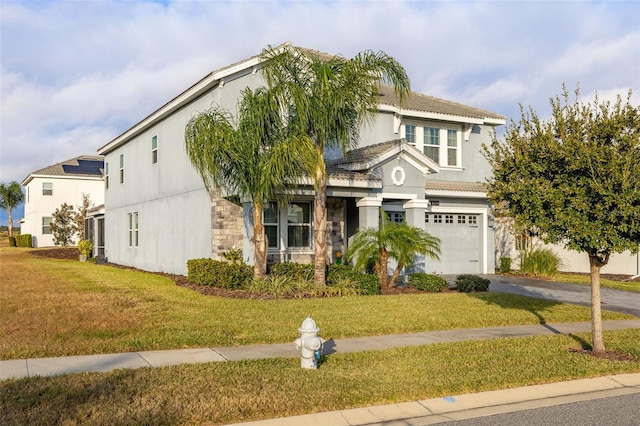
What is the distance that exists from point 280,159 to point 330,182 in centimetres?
256

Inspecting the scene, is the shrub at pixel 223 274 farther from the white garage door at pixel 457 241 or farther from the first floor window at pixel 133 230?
the first floor window at pixel 133 230

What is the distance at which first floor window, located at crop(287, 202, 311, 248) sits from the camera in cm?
1888

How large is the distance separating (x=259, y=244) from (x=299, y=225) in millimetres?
2959

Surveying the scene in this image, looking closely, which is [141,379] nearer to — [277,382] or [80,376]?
[80,376]

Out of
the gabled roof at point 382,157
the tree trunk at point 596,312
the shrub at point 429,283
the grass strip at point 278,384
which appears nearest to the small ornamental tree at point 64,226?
the gabled roof at point 382,157

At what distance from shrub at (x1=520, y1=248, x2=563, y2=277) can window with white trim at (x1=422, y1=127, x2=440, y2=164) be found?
5.06m

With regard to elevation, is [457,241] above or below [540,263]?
above

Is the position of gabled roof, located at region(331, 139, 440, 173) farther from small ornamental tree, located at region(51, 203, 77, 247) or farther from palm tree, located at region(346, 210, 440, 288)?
small ornamental tree, located at region(51, 203, 77, 247)

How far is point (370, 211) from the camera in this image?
713 inches

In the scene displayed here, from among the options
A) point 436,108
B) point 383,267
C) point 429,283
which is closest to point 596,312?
point 429,283

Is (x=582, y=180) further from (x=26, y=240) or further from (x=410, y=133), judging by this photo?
(x=26, y=240)

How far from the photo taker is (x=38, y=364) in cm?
808

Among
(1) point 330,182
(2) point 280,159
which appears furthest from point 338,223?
(2) point 280,159

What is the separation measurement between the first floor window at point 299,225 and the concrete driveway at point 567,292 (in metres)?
6.08
